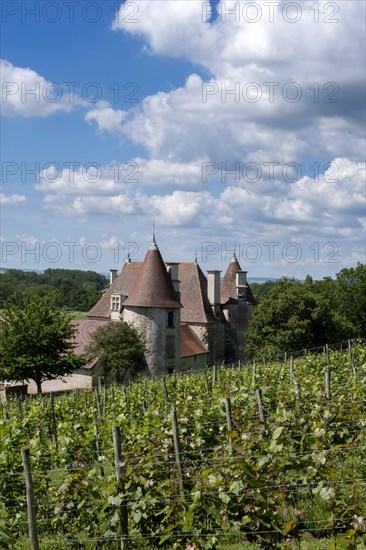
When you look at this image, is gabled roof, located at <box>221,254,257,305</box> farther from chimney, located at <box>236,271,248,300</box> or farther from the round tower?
the round tower

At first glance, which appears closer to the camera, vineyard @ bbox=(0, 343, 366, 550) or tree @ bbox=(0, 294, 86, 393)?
vineyard @ bbox=(0, 343, 366, 550)

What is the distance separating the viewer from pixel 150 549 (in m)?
5.95

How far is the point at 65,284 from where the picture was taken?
12900 cm

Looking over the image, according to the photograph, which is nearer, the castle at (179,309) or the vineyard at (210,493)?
the vineyard at (210,493)

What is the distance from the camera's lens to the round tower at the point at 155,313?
121ft

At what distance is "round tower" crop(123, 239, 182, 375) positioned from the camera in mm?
36938

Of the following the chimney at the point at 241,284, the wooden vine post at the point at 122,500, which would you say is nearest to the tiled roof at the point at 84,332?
the chimney at the point at 241,284

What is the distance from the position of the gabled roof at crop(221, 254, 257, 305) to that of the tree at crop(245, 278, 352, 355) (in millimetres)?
5978

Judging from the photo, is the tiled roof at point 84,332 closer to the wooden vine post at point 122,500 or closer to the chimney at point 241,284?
the chimney at point 241,284

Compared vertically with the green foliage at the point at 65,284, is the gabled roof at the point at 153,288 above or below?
below

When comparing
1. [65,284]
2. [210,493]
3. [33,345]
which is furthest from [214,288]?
[65,284]

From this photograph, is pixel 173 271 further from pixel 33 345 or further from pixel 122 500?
pixel 122 500

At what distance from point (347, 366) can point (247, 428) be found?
9924 mm

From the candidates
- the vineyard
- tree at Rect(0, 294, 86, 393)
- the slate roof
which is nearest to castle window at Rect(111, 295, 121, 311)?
the slate roof
